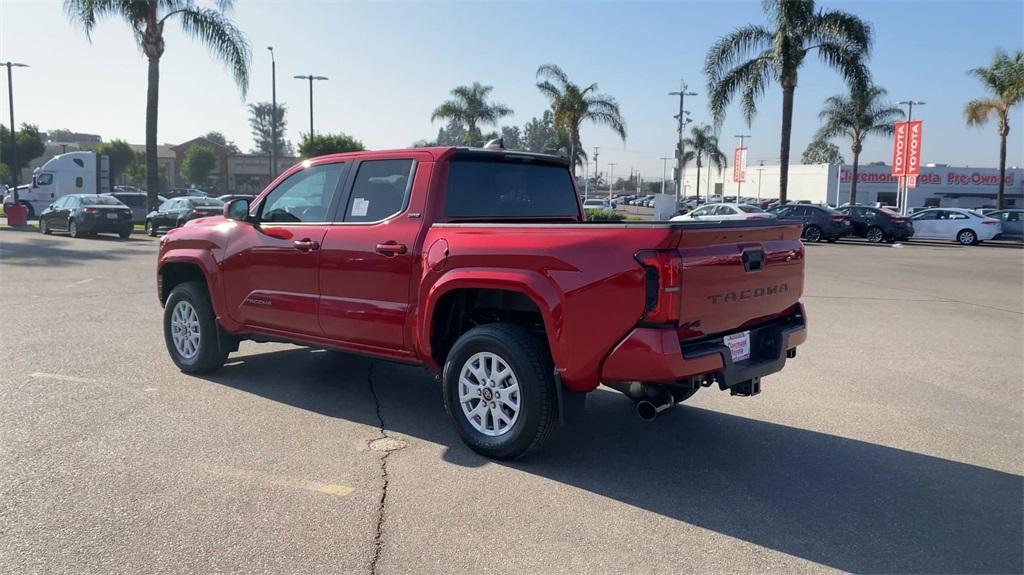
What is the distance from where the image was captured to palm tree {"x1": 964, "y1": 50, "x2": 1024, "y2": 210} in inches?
1497

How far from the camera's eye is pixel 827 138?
49.9m

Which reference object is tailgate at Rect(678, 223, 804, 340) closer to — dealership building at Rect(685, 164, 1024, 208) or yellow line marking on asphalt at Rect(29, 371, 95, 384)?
yellow line marking on asphalt at Rect(29, 371, 95, 384)

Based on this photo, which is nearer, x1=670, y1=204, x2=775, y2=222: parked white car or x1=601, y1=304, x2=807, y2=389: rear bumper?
x1=601, y1=304, x2=807, y2=389: rear bumper

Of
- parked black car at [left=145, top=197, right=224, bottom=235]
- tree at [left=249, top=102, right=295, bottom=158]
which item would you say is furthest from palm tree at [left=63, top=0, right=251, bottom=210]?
tree at [left=249, top=102, right=295, bottom=158]

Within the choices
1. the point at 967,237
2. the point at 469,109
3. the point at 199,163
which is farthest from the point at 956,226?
the point at 199,163

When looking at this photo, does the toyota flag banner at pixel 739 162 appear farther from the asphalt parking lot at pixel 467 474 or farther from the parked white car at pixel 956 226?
the asphalt parking lot at pixel 467 474

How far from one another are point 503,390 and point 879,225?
29.3m

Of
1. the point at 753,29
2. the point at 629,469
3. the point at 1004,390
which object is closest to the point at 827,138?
the point at 753,29

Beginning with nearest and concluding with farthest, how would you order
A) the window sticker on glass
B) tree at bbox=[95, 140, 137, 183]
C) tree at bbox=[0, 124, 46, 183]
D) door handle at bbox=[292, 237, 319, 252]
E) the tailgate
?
the tailgate < the window sticker on glass < door handle at bbox=[292, 237, 319, 252] < tree at bbox=[0, 124, 46, 183] < tree at bbox=[95, 140, 137, 183]

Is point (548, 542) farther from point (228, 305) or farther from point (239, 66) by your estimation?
point (239, 66)

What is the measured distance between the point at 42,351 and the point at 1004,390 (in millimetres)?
8975

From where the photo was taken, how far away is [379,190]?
221 inches

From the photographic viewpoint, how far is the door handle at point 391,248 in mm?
5199

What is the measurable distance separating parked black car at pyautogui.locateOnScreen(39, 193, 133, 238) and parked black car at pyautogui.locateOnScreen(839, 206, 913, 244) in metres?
26.2
